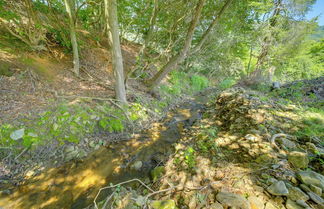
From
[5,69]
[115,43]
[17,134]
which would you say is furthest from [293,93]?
[5,69]

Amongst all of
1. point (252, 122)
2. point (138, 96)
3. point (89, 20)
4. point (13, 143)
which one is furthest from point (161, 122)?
point (89, 20)

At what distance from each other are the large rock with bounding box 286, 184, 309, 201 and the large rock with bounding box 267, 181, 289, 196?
56 mm

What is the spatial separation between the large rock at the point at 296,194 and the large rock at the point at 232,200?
0.52 m

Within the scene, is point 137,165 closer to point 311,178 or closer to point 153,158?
point 153,158

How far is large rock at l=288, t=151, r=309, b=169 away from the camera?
6.22 feet

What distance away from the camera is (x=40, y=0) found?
16.3 feet

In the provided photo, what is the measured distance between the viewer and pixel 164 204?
1.79 metres

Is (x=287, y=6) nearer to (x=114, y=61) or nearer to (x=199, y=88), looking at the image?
(x=199, y=88)

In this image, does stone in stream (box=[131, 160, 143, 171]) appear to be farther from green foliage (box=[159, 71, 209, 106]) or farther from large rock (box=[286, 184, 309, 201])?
green foliage (box=[159, 71, 209, 106])

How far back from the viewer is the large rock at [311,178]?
61.2 inches

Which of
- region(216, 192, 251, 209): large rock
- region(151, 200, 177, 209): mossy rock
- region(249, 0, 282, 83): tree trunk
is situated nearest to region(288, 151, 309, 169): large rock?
region(216, 192, 251, 209): large rock

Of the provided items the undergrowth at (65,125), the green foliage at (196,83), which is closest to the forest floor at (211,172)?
the undergrowth at (65,125)

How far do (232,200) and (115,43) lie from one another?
4.34m

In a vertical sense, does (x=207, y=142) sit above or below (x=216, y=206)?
below
